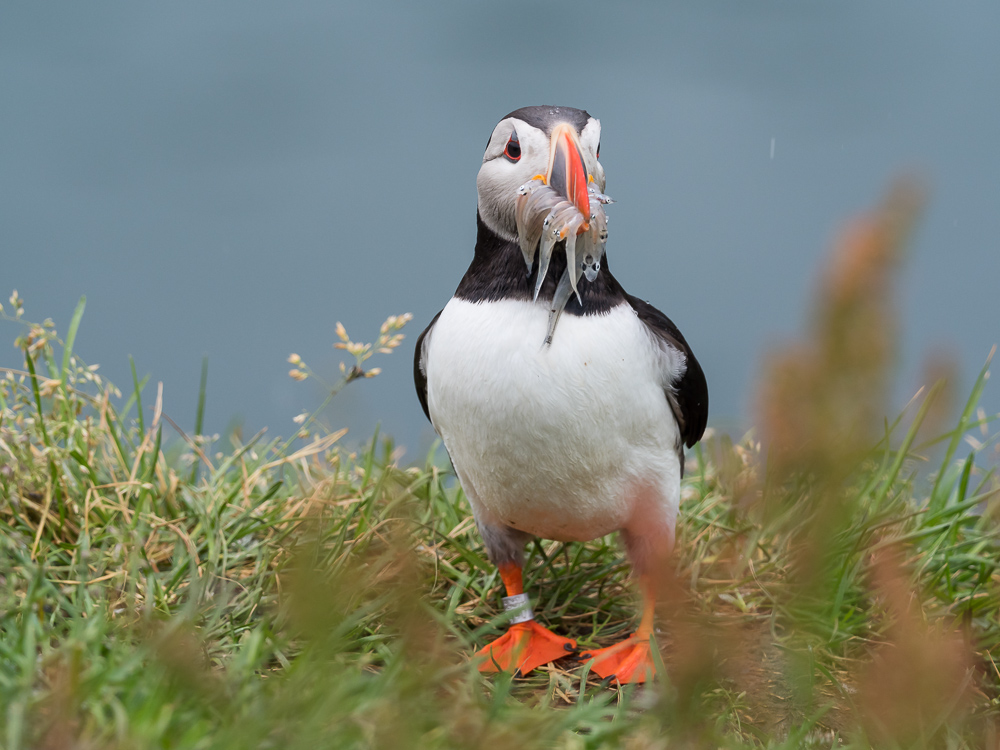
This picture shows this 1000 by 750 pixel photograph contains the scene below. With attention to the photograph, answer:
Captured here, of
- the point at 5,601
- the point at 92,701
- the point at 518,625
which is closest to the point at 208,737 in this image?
the point at 92,701

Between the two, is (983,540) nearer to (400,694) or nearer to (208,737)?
(208,737)

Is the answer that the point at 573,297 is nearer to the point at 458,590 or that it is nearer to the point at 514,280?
the point at 514,280

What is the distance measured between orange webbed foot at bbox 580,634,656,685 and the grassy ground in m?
0.06

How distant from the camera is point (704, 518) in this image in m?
3.77

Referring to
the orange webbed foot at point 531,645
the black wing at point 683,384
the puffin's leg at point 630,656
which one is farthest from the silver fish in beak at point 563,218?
the orange webbed foot at point 531,645

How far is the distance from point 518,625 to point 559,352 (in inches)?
41.7

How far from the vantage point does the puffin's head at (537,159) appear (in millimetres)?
2445

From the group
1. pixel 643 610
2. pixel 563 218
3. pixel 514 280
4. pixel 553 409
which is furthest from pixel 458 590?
pixel 563 218

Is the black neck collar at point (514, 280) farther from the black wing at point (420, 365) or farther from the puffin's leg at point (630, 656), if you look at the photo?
the puffin's leg at point (630, 656)

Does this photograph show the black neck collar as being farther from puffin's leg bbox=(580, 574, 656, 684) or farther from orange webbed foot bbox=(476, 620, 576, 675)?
orange webbed foot bbox=(476, 620, 576, 675)

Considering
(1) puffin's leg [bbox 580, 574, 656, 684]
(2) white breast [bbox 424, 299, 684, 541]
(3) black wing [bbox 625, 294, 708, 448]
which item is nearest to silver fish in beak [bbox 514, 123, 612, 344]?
(2) white breast [bbox 424, 299, 684, 541]

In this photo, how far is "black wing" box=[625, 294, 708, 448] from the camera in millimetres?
2875

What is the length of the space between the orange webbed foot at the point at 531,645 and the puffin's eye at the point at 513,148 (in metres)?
1.52

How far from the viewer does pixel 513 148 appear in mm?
2609
